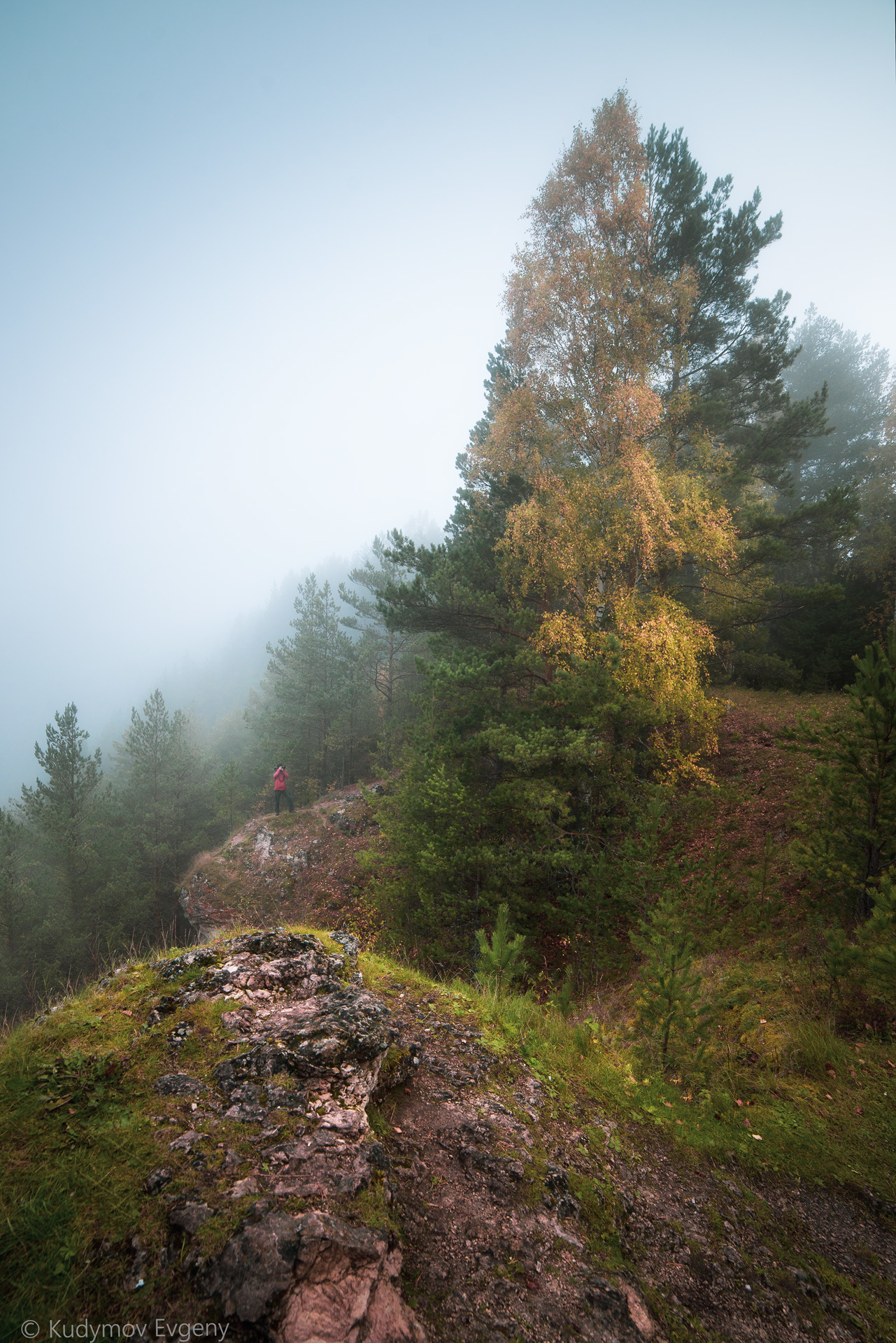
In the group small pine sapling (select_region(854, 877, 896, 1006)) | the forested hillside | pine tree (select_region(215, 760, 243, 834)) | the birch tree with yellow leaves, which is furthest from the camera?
pine tree (select_region(215, 760, 243, 834))

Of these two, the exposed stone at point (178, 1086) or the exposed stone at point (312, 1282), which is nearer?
the exposed stone at point (312, 1282)

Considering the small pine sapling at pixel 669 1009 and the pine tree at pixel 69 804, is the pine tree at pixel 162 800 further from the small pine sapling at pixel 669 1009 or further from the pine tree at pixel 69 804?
the small pine sapling at pixel 669 1009

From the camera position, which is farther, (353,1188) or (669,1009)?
(669,1009)

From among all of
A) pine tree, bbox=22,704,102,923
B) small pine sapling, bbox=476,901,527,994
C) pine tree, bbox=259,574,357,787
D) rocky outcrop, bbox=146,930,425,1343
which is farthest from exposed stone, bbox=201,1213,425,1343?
pine tree, bbox=259,574,357,787

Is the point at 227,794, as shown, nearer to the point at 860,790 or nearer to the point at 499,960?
the point at 499,960

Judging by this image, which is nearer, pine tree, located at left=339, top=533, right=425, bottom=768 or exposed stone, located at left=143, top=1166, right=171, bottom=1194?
exposed stone, located at left=143, top=1166, right=171, bottom=1194

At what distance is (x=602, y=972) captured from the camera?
823 cm

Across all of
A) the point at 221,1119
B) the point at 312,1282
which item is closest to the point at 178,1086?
the point at 221,1119

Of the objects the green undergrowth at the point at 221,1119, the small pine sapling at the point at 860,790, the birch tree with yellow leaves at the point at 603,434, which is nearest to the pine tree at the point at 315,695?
the birch tree with yellow leaves at the point at 603,434

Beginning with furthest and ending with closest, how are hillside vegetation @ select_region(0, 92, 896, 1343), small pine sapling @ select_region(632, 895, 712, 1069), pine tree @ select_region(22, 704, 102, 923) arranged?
pine tree @ select_region(22, 704, 102, 923), small pine sapling @ select_region(632, 895, 712, 1069), hillside vegetation @ select_region(0, 92, 896, 1343)

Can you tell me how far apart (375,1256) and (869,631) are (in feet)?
62.9

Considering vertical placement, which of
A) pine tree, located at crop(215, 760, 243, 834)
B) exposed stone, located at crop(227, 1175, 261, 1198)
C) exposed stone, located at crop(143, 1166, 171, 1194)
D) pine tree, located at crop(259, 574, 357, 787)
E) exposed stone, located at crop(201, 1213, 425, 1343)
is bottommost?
pine tree, located at crop(215, 760, 243, 834)

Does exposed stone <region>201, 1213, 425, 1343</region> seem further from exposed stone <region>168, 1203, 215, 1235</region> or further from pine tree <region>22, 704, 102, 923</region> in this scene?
pine tree <region>22, 704, 102, 923</region>

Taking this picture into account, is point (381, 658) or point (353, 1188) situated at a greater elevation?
point (381, 658)
